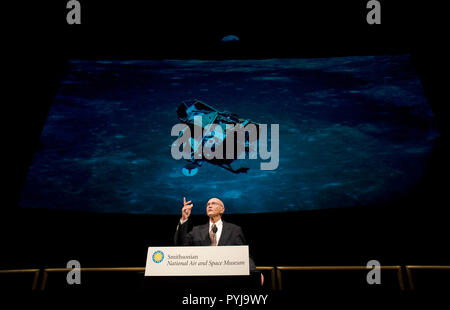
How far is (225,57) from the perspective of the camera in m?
4.52

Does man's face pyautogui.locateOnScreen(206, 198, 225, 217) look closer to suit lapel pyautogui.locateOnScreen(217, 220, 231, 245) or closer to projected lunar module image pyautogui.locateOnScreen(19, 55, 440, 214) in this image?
suit lapel pyautogui.locateOnScreen(217, 220, 231, 245)

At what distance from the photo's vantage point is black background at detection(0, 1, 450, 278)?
3.78 meters

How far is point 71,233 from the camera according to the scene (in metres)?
3.95

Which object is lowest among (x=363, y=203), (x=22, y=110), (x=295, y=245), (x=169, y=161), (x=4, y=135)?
(x=295, y=245)

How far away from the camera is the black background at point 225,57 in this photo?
378cm

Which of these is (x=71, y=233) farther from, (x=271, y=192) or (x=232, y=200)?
(x=271, y=192)

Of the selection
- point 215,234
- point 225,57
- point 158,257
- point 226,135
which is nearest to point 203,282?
point 158,257

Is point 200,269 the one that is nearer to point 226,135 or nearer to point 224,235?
point 224,235

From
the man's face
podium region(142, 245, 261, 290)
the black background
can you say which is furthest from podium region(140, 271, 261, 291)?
the black background

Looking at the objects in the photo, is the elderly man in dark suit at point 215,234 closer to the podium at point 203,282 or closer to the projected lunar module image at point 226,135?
the projected lunar module image at point 226,135

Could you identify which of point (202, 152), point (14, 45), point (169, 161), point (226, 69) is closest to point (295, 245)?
point (202, 152)

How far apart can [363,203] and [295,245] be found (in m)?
0.96

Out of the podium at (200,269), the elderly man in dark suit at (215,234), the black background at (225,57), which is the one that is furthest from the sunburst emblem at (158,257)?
the black background at (225,57)

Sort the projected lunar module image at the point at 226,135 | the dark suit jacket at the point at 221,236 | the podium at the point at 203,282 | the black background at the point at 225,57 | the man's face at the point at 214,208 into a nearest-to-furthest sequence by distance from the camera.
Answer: the podium at the point at 203,282 < the dark suit jacket at the point at 221,236 < the man's face at the point at 214,208 < the projected lunar module image at the point at 226,135 < the black background at the point at 225,57
